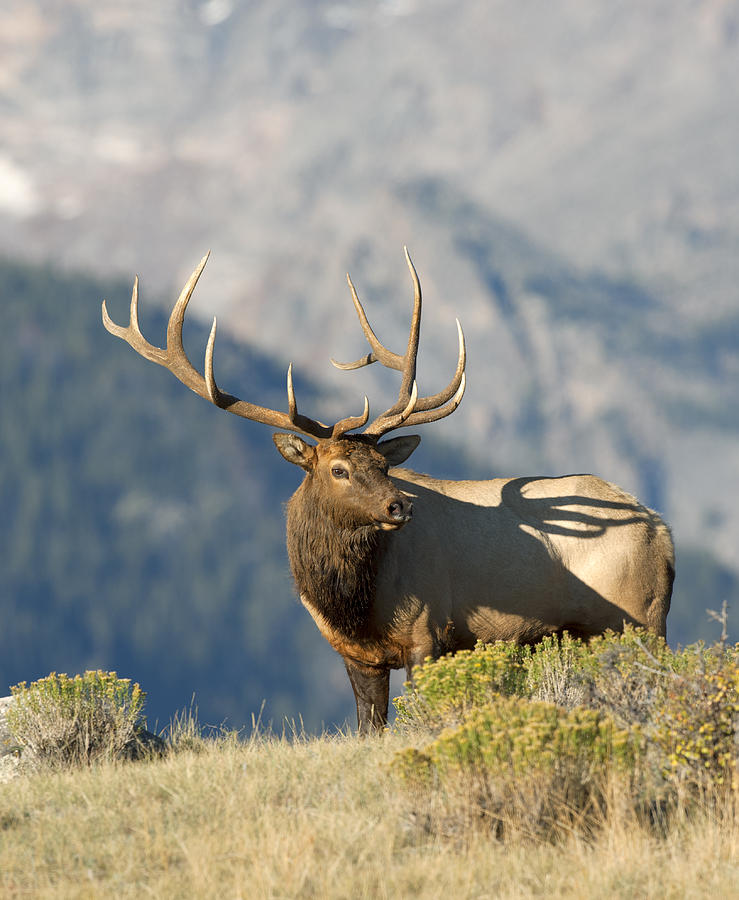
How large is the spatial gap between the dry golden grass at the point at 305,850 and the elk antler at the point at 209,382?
311 centimetres

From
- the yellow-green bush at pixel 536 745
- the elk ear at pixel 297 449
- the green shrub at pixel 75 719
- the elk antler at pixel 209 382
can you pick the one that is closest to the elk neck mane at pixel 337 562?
the elk ear at pixel 297 449

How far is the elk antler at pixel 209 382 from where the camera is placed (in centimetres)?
926

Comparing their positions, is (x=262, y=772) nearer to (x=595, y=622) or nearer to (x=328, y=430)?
(x=328, y=430)

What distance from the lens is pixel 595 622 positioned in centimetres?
998

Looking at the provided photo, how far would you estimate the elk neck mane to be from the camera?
9.12m

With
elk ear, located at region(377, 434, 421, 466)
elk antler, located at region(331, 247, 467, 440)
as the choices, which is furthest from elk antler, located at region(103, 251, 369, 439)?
elk ear, located at region(377, 434, 421, 466)

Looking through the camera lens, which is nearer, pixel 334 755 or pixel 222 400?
pixel 334 755

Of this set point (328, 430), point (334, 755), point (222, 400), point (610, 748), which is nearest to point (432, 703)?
point (334, 755)

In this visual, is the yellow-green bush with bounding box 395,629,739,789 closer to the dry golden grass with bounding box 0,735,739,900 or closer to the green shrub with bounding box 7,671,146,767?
the dry golden grass with bounding box 0,735,739,900

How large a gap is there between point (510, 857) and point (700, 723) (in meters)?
1.46

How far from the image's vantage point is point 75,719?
871 centimetres

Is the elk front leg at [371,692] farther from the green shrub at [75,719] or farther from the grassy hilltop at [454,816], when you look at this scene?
the grassy hilltop at [454,816]

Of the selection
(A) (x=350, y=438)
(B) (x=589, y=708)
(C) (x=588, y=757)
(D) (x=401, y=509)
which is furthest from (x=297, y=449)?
(C) (x=588, y=757)

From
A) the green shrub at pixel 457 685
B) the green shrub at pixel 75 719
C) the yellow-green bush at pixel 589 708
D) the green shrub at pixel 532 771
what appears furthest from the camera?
the green shrub at pixel 75 719
